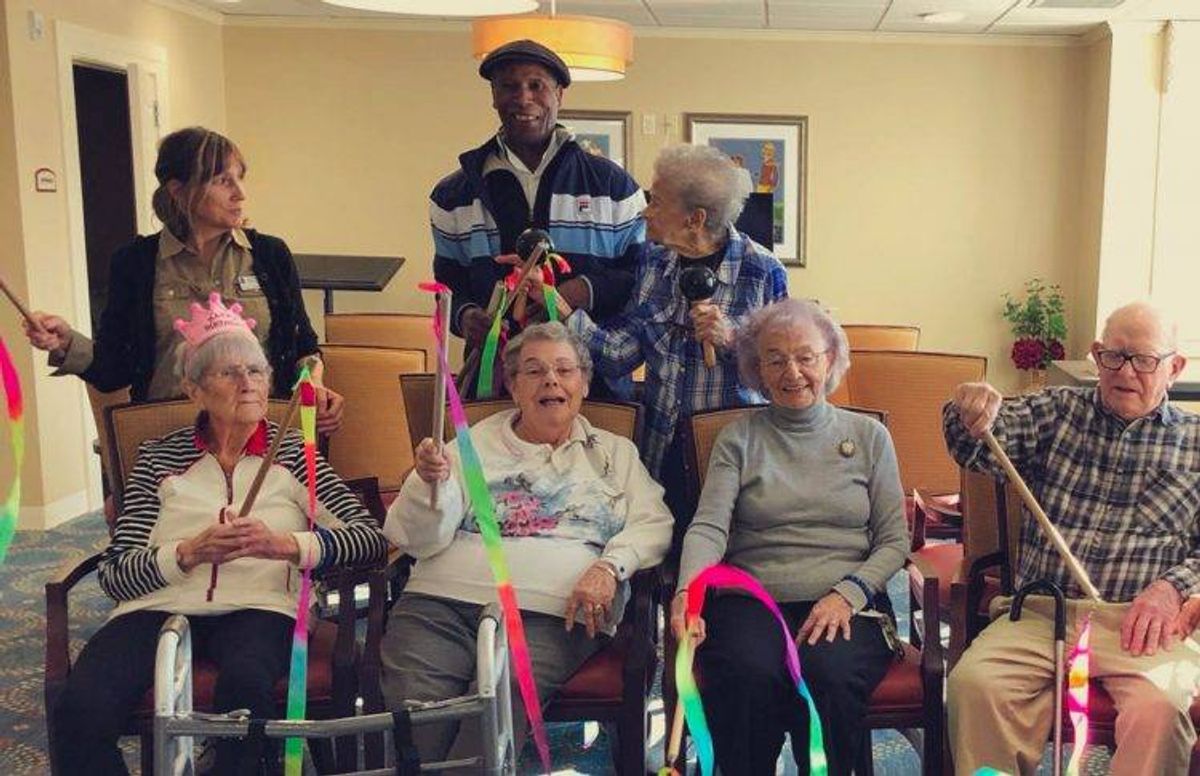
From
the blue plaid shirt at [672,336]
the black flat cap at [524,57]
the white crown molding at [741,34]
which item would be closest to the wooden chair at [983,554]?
the blue plaid shirt at [672,336]

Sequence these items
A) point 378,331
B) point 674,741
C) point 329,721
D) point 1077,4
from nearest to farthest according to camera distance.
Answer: point 329,721, point 674,741, point 378,331, point 1077,4

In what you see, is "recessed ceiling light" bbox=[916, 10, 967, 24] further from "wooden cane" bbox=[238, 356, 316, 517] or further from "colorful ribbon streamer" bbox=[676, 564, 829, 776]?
"wooden cane" bbox=[238, 356, 316, 517]

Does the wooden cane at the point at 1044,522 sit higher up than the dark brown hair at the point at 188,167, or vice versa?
the dark brown hair at the point at 188,167

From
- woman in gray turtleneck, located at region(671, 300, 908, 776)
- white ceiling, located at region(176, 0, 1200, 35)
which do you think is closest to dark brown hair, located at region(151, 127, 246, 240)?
woman in gray turtleneck, located at region(671, 300, 908, 776)

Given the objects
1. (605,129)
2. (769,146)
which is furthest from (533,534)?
(769,146)

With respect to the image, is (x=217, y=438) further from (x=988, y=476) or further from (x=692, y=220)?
(x=988, y=476)

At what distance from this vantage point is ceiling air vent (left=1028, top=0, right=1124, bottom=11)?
615 centimetres

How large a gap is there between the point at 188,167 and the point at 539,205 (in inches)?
32.8

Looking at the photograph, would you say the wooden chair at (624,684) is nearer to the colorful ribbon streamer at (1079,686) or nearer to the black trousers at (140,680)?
the black trousers at (140,680)

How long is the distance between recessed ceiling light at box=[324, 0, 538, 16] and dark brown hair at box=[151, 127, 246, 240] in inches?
57.4

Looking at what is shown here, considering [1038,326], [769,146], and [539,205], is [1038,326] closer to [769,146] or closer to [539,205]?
[769,146]

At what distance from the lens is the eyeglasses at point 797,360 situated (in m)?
2.40

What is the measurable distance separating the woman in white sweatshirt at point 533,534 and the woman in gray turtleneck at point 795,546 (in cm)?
17

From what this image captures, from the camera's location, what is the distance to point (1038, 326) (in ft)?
24.4
